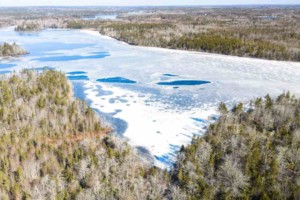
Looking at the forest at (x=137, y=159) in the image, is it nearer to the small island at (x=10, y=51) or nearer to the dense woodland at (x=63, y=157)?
the dense woodland at (x=63, y=157)

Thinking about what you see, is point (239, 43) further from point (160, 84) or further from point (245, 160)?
point (245, 160)

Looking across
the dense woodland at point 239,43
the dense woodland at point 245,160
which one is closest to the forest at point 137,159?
the dense woodland at point 245,160

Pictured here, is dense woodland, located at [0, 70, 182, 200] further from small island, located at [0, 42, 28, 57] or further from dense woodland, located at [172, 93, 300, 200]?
small island, located at [0, 42, 28, 57]

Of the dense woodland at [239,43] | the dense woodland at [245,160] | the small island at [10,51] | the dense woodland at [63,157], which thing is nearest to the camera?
the dense woodland at [245,160]

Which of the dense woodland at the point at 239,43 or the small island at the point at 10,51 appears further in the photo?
the small island at the point at 10,51

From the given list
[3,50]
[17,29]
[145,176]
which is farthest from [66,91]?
[17,29]

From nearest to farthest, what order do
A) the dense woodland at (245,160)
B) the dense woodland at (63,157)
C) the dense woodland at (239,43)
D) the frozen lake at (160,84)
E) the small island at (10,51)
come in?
1. the dense woodland at (245,160)
2. the dense woodland at (63,157)
3. the frozen lake at (160,84)
4. the dense woodland at (239,43)
5. the small island at (10,51)

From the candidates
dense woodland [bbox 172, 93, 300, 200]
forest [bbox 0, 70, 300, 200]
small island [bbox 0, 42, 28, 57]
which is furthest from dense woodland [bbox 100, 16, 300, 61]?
dense woodland [bbox 172, 93, 300, 200]
